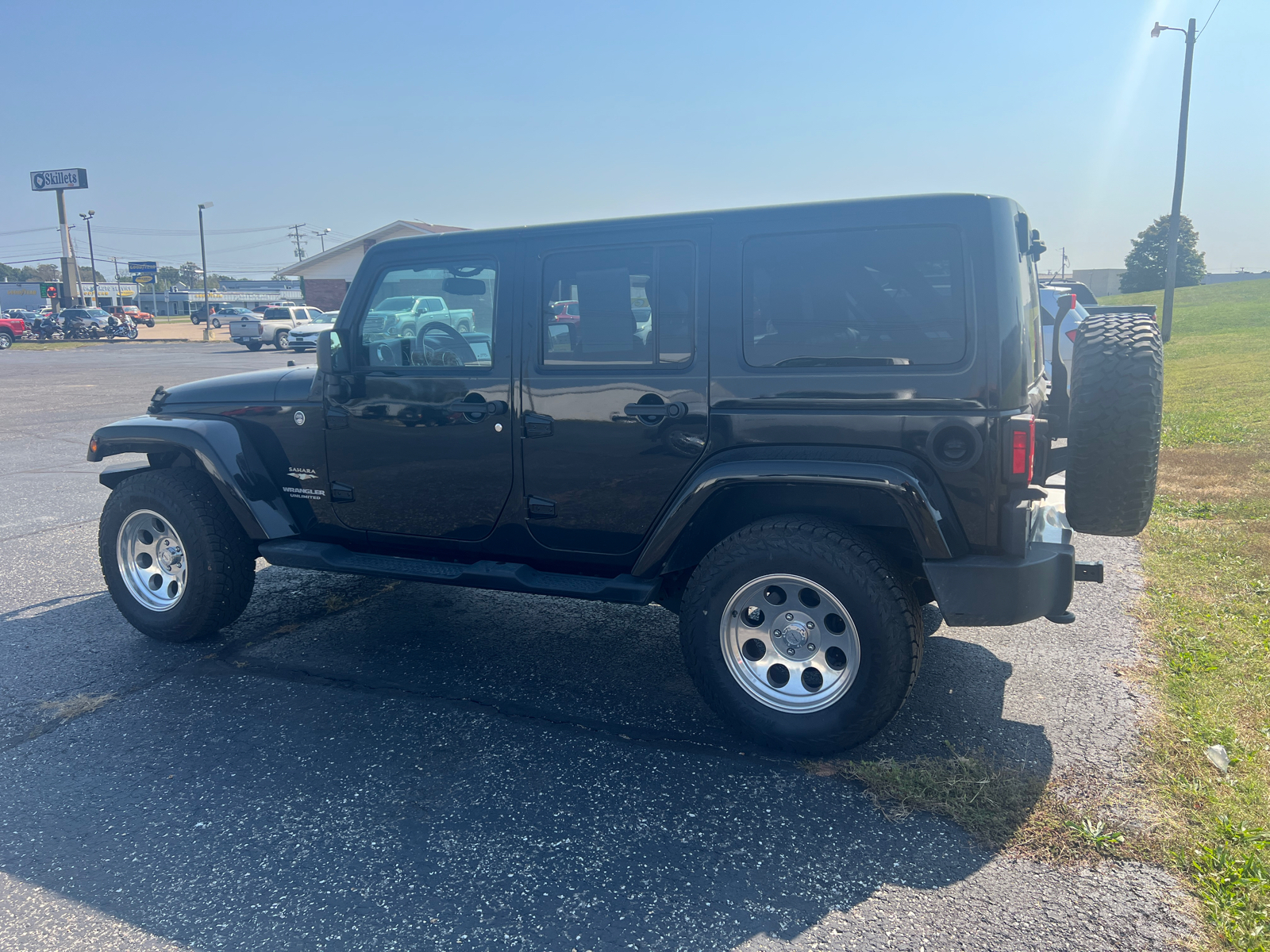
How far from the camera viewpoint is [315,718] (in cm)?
386

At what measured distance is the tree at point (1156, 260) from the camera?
5772 centimetres

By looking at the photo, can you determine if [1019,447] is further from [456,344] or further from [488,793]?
[456,344]

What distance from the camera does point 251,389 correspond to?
464 centimetres

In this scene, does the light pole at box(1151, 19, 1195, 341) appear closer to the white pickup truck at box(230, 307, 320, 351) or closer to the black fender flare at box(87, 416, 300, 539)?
the black fender flare at box(87, 416, 300, 539)

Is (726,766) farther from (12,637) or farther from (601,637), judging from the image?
(12,637)

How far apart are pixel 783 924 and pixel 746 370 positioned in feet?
6.36

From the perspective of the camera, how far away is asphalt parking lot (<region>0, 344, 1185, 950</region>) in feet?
8.46

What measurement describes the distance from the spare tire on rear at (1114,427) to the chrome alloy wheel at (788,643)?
101 cm

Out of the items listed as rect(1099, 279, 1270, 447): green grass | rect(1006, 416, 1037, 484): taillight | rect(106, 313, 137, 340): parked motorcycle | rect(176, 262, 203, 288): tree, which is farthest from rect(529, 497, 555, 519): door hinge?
rect(176, 262, 203, 288): tree

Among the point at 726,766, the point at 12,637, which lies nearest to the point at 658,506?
the point at 726,766

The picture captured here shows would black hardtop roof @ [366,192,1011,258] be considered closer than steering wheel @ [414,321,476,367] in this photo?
Yes

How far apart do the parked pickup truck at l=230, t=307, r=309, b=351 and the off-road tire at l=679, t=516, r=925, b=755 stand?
120ft

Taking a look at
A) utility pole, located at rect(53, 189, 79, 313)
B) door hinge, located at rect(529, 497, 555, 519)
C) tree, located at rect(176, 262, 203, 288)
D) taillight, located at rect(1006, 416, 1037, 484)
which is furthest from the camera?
tree, located at rect(176, 262, 203, 288)

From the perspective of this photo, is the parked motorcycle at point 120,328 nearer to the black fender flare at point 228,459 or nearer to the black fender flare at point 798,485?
the black fender flare at point 228,459
